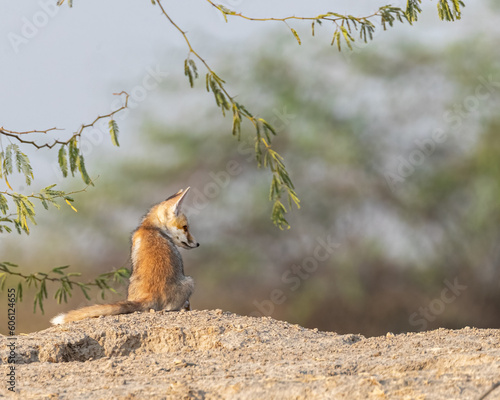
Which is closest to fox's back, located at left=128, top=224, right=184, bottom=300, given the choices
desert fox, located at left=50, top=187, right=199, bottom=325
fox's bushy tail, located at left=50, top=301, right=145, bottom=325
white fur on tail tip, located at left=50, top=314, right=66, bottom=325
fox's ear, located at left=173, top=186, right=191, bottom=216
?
desert fox, located at left=50, top=187, right=199, bottom=325

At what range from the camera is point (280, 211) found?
4641mm

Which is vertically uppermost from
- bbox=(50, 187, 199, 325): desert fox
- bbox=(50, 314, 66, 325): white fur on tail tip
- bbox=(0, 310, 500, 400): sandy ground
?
bbox=(50, 187, 199, 325): desert fox

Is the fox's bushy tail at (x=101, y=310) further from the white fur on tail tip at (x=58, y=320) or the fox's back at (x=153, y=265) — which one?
the fox's back at (x=153, y=265)

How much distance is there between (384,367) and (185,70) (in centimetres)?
215

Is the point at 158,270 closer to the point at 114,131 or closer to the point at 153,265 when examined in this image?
the point at 153,265

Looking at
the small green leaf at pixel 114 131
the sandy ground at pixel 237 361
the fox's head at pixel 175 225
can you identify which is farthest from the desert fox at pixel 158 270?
the small green leaf at pixel 114 131

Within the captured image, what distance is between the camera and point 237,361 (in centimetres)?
445

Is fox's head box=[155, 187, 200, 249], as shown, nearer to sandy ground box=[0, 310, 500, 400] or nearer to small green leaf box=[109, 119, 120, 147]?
sandy ground box=[0, 310, 500, 400]

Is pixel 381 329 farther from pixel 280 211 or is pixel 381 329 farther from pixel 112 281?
pixel 280 211

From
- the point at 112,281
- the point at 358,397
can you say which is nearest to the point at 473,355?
the point at 358,397

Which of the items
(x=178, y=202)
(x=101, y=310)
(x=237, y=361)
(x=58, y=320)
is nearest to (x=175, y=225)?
(x=178, y=202)

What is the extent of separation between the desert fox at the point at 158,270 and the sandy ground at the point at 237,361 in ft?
0.79

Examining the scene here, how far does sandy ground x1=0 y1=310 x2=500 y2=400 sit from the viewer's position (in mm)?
3576

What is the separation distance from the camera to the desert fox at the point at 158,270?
19.4 feet
